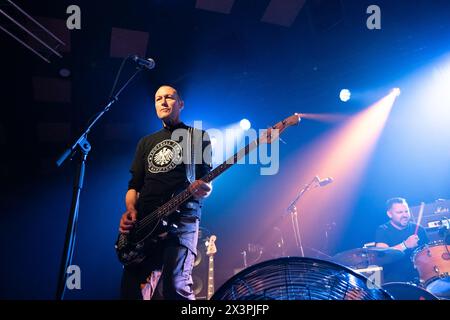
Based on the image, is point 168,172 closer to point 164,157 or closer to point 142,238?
point 164,157

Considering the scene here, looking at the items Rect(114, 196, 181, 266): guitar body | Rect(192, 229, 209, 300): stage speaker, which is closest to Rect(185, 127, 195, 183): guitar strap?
Rect(114, 196, 181, 266): guitar body

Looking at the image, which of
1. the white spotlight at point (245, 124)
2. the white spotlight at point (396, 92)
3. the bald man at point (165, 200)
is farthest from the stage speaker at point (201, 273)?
the white spotlight at point (396, 92)

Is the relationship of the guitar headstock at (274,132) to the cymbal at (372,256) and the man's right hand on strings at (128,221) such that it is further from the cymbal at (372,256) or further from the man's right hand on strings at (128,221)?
the cymbal at (372,256)

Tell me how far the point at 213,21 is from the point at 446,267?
4.25m

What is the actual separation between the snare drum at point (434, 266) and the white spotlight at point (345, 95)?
2878mm

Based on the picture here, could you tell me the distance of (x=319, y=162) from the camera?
6.32 meters

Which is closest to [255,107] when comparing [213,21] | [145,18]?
[213,21]

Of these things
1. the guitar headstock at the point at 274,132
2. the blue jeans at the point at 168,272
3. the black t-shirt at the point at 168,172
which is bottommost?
the blue jeans at the point at 168,272

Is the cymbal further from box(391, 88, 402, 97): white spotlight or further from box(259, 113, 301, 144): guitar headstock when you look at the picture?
box(391, 88, 402, 97): white spotlight

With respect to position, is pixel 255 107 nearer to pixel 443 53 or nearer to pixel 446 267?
pixel 443 53

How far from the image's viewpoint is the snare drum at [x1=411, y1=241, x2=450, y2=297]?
382 cm

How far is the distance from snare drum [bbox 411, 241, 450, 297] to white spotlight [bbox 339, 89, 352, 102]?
2.88 meters

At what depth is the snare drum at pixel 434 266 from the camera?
12.5ft

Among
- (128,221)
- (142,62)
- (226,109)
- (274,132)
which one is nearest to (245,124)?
(226,109)
